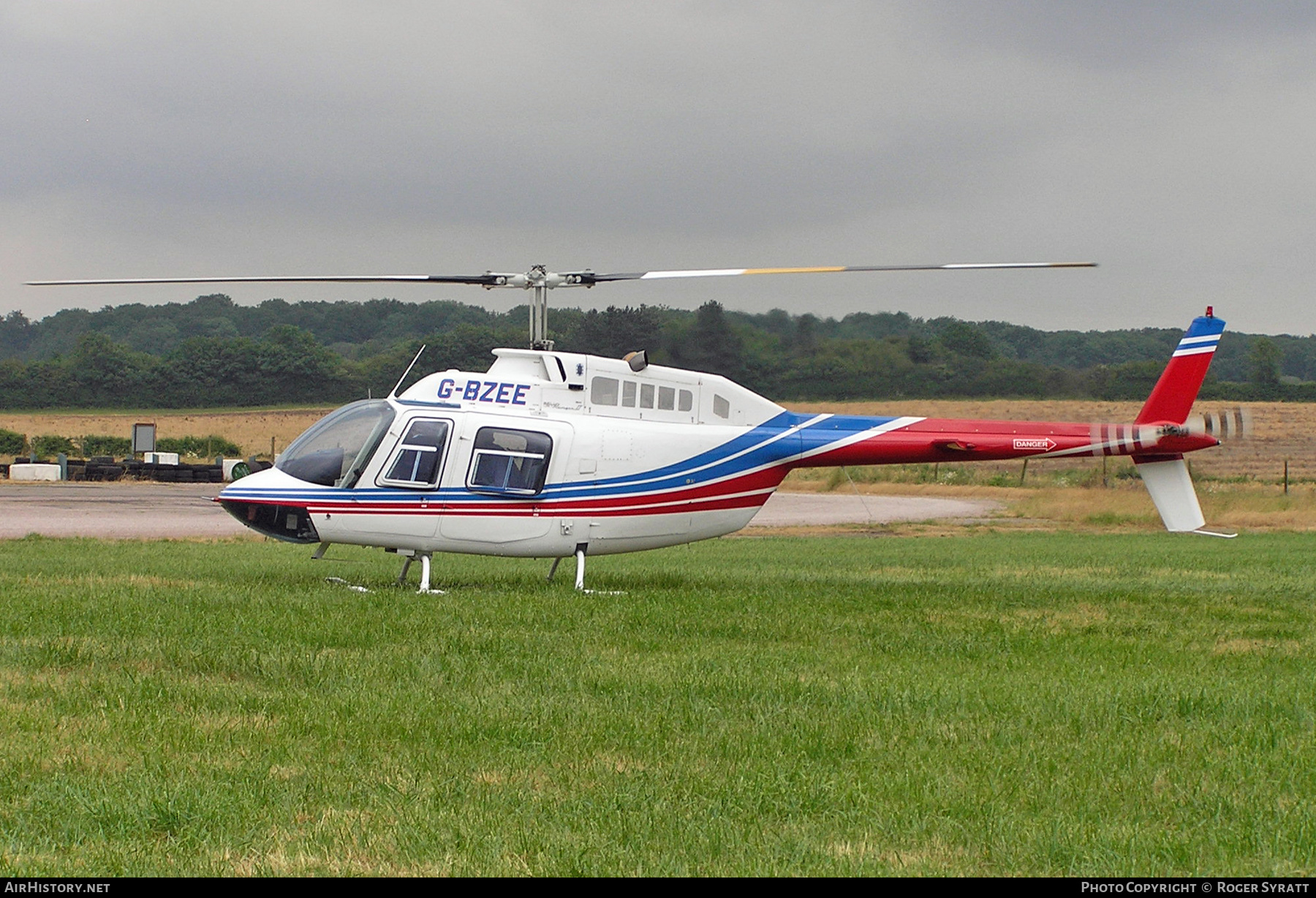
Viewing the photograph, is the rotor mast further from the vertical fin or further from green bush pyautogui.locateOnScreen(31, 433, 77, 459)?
green bush pyautogui.locateOnScreen(31, 433, 77, 459)

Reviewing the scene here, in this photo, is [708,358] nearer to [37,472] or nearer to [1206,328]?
[1206,328]

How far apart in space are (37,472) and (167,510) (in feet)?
68.8

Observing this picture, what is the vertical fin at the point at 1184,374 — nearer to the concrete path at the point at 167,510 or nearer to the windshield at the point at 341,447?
the windshield at the point at 341,447

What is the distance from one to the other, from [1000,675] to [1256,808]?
3.57 meters

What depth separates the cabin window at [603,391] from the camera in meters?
15.7

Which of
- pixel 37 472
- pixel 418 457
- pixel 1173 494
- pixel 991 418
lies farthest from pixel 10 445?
pixel 1173 494

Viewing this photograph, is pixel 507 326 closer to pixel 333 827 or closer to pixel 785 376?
pixel 785 376

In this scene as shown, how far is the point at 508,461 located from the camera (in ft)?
49.7

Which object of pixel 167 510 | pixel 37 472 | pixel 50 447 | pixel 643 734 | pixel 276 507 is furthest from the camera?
pixel 50 447

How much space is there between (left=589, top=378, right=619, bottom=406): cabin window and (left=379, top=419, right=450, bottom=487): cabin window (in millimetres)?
1882

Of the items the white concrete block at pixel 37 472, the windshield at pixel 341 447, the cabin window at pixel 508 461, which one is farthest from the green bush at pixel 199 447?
the cabin window at pixel 508 461

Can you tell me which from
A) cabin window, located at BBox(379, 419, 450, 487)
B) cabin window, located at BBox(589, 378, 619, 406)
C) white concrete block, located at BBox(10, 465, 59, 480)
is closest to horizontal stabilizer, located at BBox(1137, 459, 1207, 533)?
cabin window, located at BBox(589, 378, 619, 406)

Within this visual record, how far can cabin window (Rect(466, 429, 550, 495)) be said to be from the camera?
15078 millimetres

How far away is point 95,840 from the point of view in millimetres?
5398
